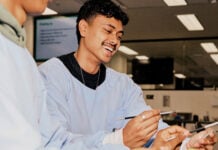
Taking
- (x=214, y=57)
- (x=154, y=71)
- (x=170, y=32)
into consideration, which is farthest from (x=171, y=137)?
(x=214, y=57)

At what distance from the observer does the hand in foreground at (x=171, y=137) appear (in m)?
1.48

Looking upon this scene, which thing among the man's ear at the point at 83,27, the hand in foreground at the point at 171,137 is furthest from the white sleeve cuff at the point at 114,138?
the man's ear at the point at 83,27

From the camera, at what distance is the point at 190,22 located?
671 cm

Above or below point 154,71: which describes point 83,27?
above

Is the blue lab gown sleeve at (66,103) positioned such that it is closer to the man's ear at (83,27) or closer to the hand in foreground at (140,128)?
the hand in foreground at (140,128)

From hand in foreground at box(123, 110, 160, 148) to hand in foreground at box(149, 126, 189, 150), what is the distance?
86mm

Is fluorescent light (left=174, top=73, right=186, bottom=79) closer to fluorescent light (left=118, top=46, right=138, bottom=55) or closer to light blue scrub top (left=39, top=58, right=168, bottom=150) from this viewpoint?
fluorescent light (left=118, top=46, right=138, bottom=55)

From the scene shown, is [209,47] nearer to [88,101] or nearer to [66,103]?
[88,101]

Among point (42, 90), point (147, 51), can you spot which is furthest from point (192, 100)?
point (42, 90)

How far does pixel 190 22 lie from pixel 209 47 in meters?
2.51

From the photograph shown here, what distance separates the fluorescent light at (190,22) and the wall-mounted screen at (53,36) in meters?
2.56

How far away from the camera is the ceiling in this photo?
17.4ft

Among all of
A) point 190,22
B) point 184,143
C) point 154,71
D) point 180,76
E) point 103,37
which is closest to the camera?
point 184,143

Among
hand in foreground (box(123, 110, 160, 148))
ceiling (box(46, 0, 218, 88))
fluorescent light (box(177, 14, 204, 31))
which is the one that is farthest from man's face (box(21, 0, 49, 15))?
fluorescent light (box(177, 14, 204, 31))
